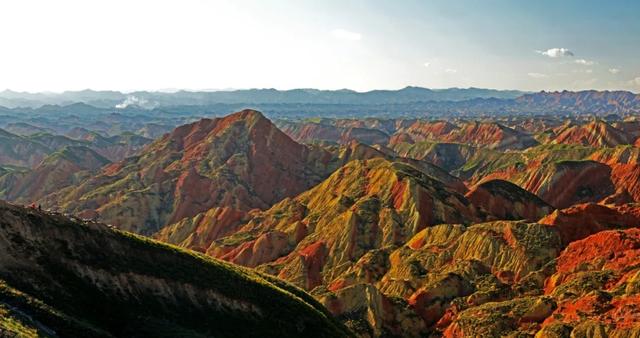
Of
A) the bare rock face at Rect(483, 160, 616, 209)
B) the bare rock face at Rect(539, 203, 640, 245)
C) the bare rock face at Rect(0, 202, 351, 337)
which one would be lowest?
the bare rock face at Rect(483, 160, 616, 209)

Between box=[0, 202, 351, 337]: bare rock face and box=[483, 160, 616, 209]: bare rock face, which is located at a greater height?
box=[0, 202, 351, 337]: bare rock face

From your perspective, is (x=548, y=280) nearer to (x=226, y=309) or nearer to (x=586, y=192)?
(x=226, y=309)

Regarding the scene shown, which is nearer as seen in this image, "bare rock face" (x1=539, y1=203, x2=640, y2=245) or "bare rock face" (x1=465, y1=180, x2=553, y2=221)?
"bare rock face" (x1=539, y1=203, x2=640, y2=245)

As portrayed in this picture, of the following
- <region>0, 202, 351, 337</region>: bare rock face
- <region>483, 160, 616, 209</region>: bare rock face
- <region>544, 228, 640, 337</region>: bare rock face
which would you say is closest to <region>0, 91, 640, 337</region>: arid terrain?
<region>0, 202, 351, 337</region>: bare rock face

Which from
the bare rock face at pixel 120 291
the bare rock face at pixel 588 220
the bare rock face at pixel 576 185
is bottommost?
the bare rock face at pixel 576 185

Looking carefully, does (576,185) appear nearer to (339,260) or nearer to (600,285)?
(339,260)

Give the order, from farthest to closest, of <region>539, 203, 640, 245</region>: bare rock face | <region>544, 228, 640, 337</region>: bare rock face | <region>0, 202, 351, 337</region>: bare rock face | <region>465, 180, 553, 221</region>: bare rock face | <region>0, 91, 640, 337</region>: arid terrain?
<region>465, 180, 553, 221</region>: bare rock face, <region>539, 203, 640, 245</region>: bare rock face, <region>544, 228, 640, 337</region>: bare rock face, <region>0, 91, 640, 337</region>: arid terrain, <region>0, 202, 351, 337</region>: bare rock face

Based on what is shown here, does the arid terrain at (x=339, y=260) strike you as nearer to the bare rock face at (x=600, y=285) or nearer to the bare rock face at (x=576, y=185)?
the bare rock face at (x=600, y=285)

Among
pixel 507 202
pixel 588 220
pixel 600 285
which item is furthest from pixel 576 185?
pixel 600 285

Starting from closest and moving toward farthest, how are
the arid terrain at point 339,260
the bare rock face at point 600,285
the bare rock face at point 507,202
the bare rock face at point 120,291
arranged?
the bare rock face at point 120,291 → the arid terrain at point 339,260 → the bare rock face at point 600,285 → the bare rock face at point 507,202

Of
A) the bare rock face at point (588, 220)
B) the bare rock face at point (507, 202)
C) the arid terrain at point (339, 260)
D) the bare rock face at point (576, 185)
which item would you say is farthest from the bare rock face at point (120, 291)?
the bare rock face at point (576, 185)

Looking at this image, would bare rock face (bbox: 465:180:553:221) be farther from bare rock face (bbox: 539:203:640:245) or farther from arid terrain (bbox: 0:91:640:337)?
bare rock face (bbox: 539:203:640:245)

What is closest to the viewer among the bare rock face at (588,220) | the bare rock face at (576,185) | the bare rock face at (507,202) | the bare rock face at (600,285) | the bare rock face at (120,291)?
the bare rock face at (120,291)
